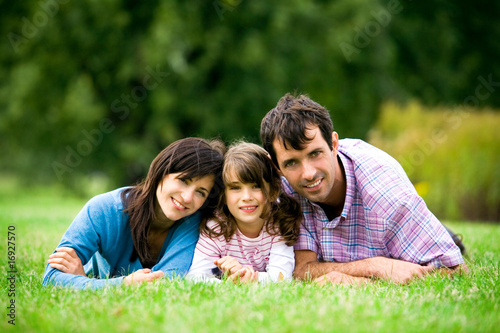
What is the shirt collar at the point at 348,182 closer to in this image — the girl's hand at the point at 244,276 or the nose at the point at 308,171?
the nose at the point at 308,171

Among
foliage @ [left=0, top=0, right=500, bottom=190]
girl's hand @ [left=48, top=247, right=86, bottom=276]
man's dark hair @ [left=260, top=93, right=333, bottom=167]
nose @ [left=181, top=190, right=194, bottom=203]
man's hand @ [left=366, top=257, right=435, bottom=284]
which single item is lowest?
man's hand @ [left=366, top=257, right=435, bottom=284]

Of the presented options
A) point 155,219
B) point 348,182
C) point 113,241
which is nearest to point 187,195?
point 155,219

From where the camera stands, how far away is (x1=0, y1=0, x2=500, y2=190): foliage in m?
12.4

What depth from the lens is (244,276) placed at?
334cm

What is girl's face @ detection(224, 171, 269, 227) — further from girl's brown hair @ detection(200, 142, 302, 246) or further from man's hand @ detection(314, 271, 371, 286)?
man's hand @ detection(314, 271, 371, 286)

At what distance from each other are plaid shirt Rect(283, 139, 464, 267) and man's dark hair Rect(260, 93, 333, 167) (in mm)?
379

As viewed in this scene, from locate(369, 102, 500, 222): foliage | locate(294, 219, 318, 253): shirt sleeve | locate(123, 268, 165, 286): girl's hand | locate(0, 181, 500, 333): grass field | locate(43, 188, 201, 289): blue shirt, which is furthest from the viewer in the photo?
locate(369, 102, 500, 222): foliage

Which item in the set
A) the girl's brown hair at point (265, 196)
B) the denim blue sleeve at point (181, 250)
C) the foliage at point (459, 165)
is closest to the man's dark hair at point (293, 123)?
the girl's brown hair at point (265, 196)

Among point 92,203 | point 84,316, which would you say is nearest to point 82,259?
point 92,203

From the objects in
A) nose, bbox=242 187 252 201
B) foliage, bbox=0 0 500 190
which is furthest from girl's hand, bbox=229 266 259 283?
foliage, bbox=0 0 500 190

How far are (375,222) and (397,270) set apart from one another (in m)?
0.39

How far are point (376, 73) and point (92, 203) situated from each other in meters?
13.2

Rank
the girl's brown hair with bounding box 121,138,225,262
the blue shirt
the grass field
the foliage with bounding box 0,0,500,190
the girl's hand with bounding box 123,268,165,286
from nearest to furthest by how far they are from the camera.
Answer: the grass field, the girl's hand with bounding box 123,268,165,286, the blue shirt, the girl's brown hair with bounding box 121,138,225,262, the foliage with bounding box 0,0,500,190

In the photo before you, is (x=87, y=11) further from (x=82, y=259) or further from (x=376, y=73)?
(x=82, y=259)
